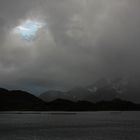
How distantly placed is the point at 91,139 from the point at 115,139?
758 cm

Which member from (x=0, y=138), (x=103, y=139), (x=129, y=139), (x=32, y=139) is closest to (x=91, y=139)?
(x=103, y=139)

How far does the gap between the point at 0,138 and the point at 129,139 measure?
40.5 metres

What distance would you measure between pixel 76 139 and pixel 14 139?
62.4ft

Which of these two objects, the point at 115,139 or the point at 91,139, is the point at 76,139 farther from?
the point at 115,139

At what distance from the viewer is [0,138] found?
110 meters

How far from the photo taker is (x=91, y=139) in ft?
346

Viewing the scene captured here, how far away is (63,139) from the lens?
351ft

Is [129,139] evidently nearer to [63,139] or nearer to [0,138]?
[63,139]

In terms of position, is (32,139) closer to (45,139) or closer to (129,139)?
(45,139)

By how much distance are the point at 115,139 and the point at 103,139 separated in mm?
3853

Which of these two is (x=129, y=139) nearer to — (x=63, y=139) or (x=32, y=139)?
(x=63, y=139)

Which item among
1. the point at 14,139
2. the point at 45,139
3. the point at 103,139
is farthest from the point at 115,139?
the point at 14,139

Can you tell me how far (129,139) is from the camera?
10550cm

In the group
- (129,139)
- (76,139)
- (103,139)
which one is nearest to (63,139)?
(76,139)
